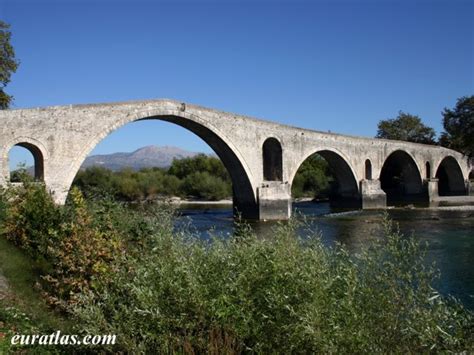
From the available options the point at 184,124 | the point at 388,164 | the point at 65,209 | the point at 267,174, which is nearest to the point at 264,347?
the point at 65,209

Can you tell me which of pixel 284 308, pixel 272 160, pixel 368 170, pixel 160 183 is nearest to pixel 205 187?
pixel 160 183

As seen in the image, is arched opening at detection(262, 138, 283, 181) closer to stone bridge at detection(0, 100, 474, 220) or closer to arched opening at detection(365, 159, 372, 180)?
stone bridge at detection(0, 100, 474, 220)

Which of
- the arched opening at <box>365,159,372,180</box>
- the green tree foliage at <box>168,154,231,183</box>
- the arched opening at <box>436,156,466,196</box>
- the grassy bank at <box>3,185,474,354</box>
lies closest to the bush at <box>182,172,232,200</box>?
the green tree foliage at <box>168,154,231,183</box>

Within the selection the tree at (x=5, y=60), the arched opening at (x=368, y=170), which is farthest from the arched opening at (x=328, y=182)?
the tree at (x=5, y=60)

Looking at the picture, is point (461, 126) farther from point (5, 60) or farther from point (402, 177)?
point (5, 60)

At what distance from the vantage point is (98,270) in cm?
651

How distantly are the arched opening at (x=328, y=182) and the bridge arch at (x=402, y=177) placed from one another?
251 inches

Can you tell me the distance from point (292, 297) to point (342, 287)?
1.88ft

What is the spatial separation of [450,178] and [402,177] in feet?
30.1

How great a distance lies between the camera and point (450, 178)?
58.1 m

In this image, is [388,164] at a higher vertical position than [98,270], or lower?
higher

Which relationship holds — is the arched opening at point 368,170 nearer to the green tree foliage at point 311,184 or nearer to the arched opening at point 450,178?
the green tree foliage at point 311,184

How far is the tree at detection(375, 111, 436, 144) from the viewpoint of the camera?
6353cm

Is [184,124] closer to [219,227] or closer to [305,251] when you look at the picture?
[219,227]
